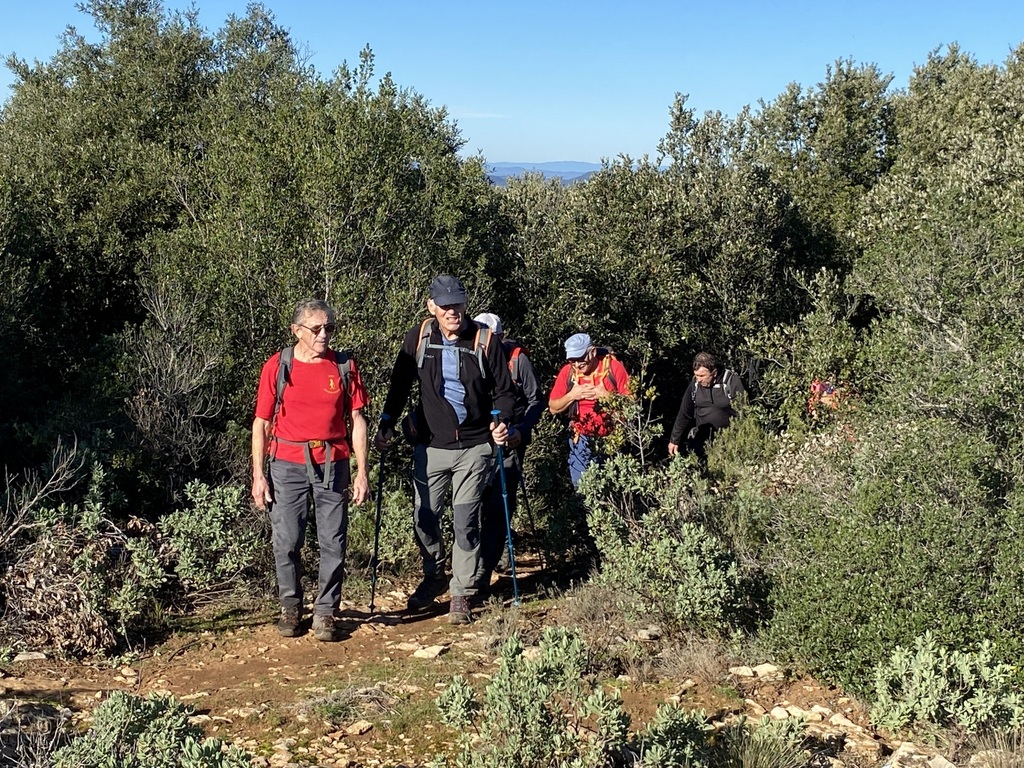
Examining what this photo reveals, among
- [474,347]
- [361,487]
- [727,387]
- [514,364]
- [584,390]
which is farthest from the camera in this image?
[727,387]

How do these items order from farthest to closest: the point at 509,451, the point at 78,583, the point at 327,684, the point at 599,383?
the point at 599,383 → the point at 509,451 → the point at 78,583 → the point at 327,684

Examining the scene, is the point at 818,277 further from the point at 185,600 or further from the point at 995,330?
the point at 185,600

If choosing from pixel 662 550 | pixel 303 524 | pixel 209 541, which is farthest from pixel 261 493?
pixel 662 550

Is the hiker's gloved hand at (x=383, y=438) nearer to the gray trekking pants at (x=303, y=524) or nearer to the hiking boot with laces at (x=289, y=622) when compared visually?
the gray trekking pants at (x=303, y=524)

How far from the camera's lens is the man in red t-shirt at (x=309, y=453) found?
5723 millimetres

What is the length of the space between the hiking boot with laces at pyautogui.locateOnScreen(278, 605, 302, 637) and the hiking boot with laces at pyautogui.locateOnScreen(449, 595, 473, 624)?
3.20 feet

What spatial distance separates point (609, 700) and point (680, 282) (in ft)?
29.6

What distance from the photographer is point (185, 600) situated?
255 inches

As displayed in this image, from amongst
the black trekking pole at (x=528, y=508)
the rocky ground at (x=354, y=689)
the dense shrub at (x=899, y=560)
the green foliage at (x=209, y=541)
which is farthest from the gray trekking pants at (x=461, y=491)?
the dense shrub at (x=899, y=560)

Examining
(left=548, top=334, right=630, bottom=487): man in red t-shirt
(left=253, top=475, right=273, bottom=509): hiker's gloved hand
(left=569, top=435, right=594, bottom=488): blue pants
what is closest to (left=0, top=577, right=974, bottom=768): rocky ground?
(left=253, top=475, right=273, bottom=509): hiker's gloved hand

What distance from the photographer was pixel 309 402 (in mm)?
5730

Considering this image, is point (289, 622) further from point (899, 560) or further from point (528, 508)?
point (899, 560)

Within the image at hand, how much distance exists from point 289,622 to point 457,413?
1.64 metres

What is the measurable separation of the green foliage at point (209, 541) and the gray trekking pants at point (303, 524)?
1.63 feet
